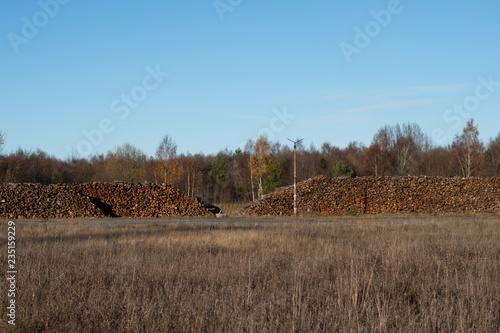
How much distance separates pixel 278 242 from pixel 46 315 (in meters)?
7.30

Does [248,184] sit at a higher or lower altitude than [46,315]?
higher

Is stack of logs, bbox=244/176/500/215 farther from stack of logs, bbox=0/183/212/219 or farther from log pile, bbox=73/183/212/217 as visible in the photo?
stack of logs, bbox=0/183/212/219

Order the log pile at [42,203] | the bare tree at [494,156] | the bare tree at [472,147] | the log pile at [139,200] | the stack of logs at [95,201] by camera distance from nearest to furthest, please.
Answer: the log pile at [42,203]
the stack of logs at [95,201]
the log pile at [139,200]
the bare tree at [472,147]
the bare tree at [494,156]

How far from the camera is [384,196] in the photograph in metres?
31.0

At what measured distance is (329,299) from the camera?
18.5ft

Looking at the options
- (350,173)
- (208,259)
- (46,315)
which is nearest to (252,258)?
(208,259)

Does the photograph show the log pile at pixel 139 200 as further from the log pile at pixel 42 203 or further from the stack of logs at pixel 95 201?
the log pile at pixel 42 203

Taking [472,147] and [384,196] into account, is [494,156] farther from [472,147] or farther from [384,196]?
[384,196]

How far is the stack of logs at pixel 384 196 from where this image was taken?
2966 cm

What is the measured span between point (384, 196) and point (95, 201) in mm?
20393

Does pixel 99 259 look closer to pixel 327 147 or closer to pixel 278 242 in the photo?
pixel 278 242

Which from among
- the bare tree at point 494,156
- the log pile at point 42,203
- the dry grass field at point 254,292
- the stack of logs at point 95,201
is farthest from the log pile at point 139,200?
the bare tree at point 494,156

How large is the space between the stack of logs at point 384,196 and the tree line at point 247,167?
20748 millimetres

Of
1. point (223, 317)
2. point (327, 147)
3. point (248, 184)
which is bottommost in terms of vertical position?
point (223, 317)
